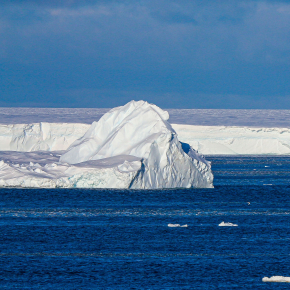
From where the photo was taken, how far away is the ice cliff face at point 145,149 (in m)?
37.8

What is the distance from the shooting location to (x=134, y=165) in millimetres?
36469

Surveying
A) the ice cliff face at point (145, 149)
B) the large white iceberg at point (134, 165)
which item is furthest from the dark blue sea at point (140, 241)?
the ice cliff face at point (145, 149)

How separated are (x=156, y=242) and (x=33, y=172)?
18228 mm

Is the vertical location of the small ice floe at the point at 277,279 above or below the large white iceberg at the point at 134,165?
below

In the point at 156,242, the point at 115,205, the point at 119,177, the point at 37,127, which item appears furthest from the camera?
the point at 37,127

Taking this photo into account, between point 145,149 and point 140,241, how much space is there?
583 inches

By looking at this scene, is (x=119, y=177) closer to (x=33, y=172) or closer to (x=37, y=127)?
(x=33, y=172)

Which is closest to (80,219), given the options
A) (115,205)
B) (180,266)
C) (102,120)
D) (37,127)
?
(115,205)

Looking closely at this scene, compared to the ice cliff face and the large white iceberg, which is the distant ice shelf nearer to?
the ice cliff face

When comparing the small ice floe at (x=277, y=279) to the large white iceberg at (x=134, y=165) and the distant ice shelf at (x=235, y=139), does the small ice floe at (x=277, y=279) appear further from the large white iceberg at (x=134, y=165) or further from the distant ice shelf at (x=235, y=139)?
the distant ice shelf at (x=235, y=139)

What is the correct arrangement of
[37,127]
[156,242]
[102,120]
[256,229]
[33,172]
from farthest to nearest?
1. [37,127]
2. [102,120]
3. [33,172]
4. [256,229]
5. [156,242]

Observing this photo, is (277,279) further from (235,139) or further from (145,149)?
(235,139)

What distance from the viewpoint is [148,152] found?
123ft

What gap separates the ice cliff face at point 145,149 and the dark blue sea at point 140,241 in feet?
4.10
